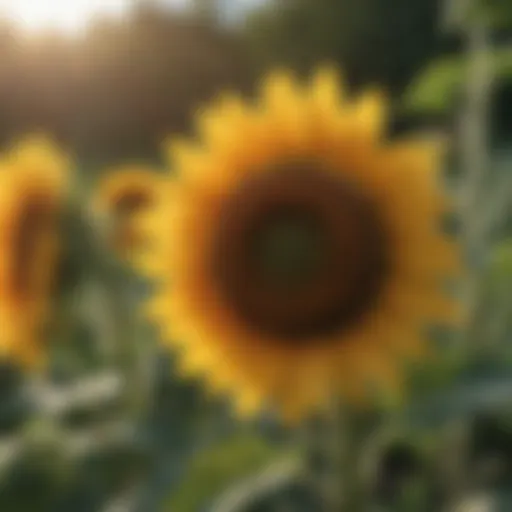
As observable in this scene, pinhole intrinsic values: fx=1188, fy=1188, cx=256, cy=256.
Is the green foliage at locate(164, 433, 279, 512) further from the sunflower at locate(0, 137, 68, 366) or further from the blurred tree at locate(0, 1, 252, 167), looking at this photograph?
the blurred tree at locate(0, 1, 252, 167)

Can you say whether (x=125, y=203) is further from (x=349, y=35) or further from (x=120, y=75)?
(x=120, y=75)

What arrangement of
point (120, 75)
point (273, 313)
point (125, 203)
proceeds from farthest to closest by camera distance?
1. point (120, 75)
2. point (125, 203)
3. point (273, 313)

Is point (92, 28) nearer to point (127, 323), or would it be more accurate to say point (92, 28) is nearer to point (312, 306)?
point (127, 323)

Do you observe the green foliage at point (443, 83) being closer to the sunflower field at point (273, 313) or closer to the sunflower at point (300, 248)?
the sunflower field at point (273, 313)

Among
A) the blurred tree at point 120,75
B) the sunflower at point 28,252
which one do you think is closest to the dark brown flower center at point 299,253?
the sunflower at point 28,252

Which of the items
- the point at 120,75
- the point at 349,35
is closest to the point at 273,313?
the point at 349,35

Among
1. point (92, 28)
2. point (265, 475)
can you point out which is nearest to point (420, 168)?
point (265, 475)

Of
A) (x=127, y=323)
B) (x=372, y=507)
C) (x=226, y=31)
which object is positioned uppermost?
(x=226, y=31)
